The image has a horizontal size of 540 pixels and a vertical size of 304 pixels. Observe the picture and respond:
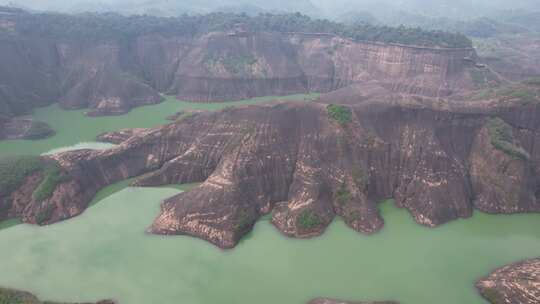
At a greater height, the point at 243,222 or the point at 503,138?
the point at 503,138

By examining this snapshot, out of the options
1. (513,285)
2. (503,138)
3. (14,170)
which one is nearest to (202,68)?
(14,170)

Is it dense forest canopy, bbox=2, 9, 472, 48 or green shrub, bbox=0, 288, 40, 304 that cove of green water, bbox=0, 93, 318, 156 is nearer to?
dense forest canopy, bbox=2, 9, 472, 48

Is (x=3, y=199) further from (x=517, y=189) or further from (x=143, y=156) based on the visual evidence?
(x=517, y=189)

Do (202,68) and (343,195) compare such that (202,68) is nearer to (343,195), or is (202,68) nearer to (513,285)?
(343,195)

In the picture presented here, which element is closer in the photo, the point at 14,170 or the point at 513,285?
the point at 513,285

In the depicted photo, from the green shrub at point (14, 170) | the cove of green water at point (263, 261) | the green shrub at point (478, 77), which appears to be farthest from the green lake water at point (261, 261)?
the green shrub at point (478, 77)

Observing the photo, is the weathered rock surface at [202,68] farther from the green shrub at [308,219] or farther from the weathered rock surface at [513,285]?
the weathered rock surface at [513,285]

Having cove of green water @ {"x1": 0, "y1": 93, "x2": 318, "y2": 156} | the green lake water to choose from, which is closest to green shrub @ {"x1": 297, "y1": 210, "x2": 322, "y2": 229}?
the green lake water
